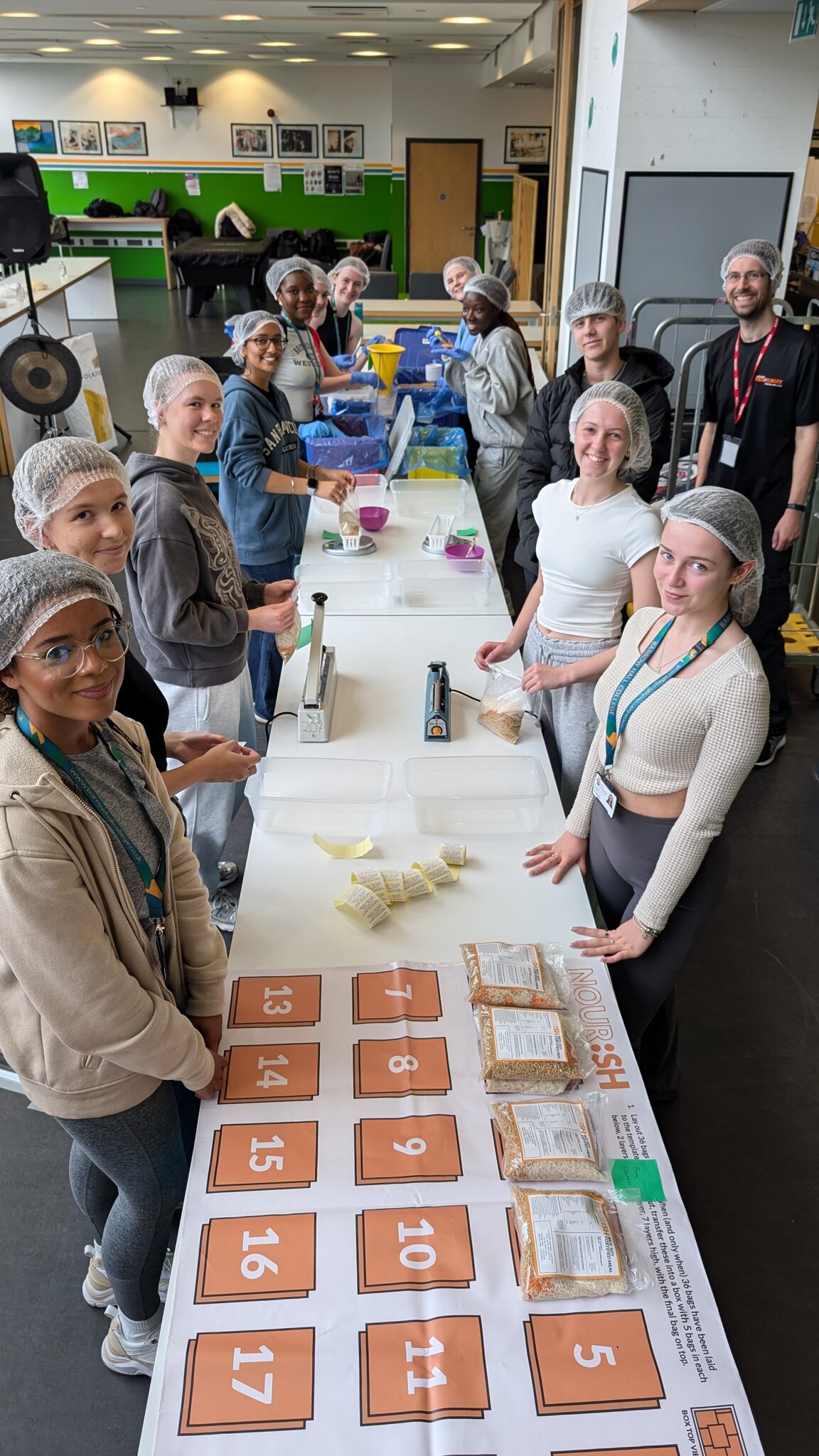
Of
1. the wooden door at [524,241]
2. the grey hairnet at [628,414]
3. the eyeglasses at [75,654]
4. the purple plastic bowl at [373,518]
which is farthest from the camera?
the wooden door at [524,241]

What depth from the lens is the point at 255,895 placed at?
192cm

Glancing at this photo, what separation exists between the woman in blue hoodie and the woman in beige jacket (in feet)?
5.46

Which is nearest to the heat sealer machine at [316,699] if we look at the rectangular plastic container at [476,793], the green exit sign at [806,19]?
the rectangular plastic container at [476,793]

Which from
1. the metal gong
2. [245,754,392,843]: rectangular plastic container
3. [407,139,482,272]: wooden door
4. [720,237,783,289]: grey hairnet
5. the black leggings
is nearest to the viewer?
the black leggings

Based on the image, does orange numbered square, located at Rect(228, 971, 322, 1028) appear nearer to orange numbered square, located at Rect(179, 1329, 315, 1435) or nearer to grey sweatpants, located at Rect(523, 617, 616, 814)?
orange numbered square, located at Rect(179, 1329, 315, 1435)

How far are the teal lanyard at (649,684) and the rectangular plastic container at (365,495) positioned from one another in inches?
89.0

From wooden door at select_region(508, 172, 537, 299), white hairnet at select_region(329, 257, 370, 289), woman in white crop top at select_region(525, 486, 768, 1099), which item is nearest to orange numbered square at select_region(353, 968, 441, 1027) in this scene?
woman in white crop top at select_region(525, 486, 768, 1099)

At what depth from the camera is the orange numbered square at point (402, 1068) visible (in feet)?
5.00

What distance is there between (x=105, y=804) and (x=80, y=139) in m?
16.1

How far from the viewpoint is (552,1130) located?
143cm

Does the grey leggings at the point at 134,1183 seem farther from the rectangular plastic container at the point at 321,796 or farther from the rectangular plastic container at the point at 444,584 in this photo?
the rectangular plastic container at the point at 444,584

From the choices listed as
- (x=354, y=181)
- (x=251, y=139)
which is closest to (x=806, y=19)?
(x=354, y=181)

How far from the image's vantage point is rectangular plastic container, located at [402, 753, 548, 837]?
2.11 metres

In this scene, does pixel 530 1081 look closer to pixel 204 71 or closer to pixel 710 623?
pixel 710 623
